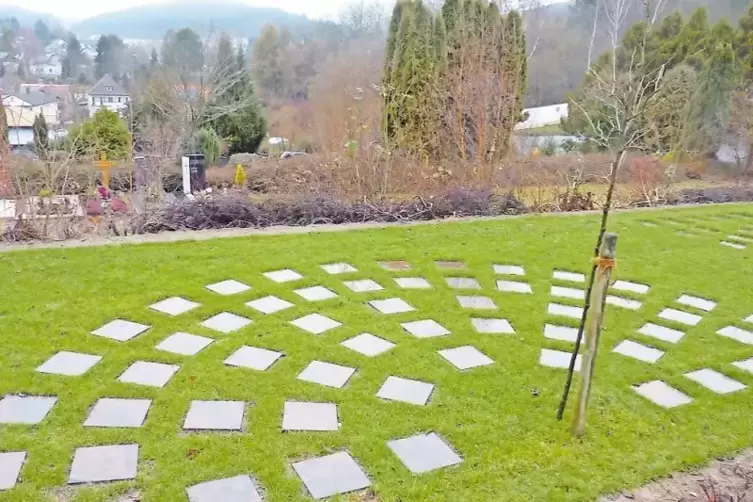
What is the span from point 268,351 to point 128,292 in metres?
1.32

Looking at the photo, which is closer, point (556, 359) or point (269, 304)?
point (556, 359)

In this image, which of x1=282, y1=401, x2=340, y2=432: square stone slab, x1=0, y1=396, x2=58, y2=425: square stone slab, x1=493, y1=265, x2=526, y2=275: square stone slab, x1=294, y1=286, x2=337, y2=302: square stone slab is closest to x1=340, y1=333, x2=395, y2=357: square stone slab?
x1=282, y1=401, x2=340, y2=432: square stone slab

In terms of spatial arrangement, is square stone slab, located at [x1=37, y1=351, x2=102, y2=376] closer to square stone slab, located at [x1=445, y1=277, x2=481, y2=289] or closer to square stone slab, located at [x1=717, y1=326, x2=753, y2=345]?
square stone slab, located at [x1=445, y1=277, x2=481, y2=289]

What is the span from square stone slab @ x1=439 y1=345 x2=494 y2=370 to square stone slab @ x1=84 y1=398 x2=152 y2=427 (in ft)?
4.79

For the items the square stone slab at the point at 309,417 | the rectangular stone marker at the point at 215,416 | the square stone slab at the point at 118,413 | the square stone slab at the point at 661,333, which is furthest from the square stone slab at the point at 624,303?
the square stone slab at the point at 118,413

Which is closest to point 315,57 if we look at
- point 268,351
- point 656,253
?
point 656,253

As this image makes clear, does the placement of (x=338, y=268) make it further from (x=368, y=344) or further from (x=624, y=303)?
(x=624, y=303)

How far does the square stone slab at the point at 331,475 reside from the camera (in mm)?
1913

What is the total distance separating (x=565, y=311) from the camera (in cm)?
365

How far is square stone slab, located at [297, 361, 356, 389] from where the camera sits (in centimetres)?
262

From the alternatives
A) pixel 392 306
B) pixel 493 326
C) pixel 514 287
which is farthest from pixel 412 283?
pixel 493 326

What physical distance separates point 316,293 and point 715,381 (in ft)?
7.79

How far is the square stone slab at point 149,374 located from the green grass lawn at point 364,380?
5 cm

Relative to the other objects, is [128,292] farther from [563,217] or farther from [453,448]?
[563,217]
